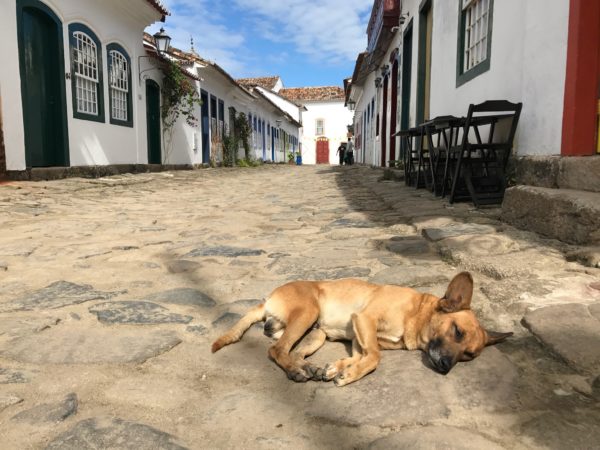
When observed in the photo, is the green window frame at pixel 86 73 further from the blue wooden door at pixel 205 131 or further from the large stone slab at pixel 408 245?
the large stone slab at pixel 408 245

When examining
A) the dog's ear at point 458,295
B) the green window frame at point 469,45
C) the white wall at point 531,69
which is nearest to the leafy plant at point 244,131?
the green window frame at point 469,45

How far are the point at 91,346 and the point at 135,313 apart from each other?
15.7 inches

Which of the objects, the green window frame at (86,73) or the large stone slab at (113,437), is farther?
the green window frame at (86,73)

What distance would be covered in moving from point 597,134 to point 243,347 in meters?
3.44

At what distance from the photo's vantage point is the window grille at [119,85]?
12.5 meters

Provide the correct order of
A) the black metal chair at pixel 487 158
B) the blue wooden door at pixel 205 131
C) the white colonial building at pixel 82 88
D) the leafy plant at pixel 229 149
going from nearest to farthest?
the black metal chair at pixel 487 158
the white colonial building at pixel 82 88
the blue wooden door at pixel 205 131
the leafy plant at pixel 229 149

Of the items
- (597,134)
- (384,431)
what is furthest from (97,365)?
(597,134)

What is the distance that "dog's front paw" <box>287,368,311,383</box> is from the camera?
1.75 metres

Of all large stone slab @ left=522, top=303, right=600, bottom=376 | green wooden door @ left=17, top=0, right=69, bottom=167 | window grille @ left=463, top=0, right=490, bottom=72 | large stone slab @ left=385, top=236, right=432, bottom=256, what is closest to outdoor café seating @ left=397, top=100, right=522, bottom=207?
window grille @ left=463, top=0, right=490, bottom=72

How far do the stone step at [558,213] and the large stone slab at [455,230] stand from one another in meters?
0.29

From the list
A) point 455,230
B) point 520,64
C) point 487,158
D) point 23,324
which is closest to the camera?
point 23,324

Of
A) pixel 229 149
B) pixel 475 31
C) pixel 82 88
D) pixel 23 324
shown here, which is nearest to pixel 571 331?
pixel 23 324

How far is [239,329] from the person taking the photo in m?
2.11

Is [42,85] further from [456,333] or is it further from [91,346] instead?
[456,333]
